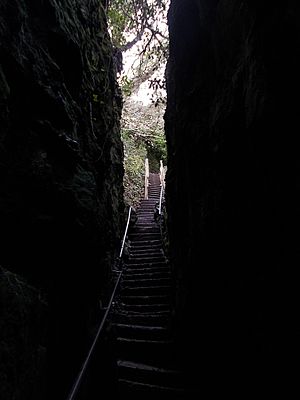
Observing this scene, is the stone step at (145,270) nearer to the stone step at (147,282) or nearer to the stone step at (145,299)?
the stone step at (147,282)

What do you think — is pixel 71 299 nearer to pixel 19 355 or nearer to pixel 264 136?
pixel 19 355

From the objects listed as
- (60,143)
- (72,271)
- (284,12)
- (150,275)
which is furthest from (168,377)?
(284,12)

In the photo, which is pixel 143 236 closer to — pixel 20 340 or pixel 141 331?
pixel 141 331

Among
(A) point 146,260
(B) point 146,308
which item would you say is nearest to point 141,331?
(B) point 146,308

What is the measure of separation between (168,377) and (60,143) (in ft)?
11.1

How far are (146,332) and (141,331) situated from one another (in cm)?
9

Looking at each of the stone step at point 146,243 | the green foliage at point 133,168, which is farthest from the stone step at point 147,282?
the green foliage at point 133,168

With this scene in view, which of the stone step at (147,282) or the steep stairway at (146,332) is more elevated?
the stone step at (147,282)

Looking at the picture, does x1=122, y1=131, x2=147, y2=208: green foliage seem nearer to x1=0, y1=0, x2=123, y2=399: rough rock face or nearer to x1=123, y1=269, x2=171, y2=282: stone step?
x1=123, y1=269, x2=171, y2=282: stone step

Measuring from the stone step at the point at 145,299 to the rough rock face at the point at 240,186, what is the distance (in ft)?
5.30

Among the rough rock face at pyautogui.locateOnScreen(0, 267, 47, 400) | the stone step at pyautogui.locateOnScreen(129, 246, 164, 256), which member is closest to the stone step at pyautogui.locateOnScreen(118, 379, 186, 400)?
the rough rock face at pyautogui.locateOnScreen(0, 267, 47, 400)

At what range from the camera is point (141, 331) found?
17.6 feet

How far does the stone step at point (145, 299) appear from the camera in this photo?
6309 millimetres

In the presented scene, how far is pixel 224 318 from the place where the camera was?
10.7ft
